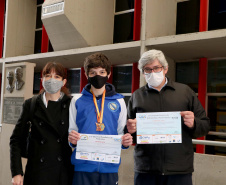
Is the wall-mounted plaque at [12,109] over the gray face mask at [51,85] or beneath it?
beneath

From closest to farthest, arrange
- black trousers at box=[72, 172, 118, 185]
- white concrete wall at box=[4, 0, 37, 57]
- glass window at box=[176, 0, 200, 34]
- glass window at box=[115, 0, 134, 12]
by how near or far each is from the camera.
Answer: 1. black trousers at box=[72, 172, 118, 185]
2. glass window at box=[176, 0, 200, 34]
3. glass window at box=[115, 0, 134, 12]
4. white concrete wall at box=[4, 0, 37, 57]

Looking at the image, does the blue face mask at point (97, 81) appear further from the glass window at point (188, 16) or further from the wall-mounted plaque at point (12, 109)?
the wall-mounted plaque at point (12, 109)

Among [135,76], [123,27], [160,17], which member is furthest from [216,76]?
[123,27]

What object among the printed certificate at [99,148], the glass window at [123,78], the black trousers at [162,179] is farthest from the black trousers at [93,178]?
the glass window at [123,78]

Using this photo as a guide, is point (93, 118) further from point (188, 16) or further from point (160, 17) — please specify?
point (188, 16)

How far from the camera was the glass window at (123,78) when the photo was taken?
6422 millimetres


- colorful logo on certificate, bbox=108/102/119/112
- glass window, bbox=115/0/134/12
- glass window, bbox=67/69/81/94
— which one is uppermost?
glass window, bbox=115/0/134/12

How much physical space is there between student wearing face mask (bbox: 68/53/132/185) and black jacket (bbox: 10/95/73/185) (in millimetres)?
88

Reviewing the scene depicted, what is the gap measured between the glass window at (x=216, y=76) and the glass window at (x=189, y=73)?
242mm

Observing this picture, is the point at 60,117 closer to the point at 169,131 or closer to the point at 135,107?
the point at 135,107

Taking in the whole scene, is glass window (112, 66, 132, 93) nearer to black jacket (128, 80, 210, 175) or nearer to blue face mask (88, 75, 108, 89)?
black jacket (128, 80, 210, 175)

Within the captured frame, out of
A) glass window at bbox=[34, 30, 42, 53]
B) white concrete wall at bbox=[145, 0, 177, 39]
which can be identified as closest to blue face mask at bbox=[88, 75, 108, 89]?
white concrete wall at bbox=[145, 0, 177, 39]

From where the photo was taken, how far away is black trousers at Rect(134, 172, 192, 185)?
87.1 inches

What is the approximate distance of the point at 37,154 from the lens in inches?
88.7
